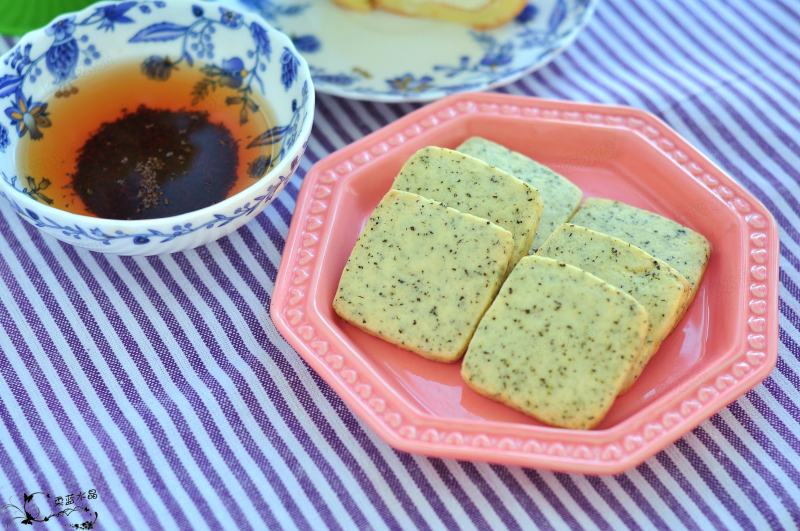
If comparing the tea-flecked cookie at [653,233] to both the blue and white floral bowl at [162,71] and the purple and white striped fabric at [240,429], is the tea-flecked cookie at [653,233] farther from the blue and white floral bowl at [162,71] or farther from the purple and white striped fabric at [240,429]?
the blue and white floral bowl at [162,71]

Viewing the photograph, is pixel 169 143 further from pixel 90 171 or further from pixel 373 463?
pixel 373 463

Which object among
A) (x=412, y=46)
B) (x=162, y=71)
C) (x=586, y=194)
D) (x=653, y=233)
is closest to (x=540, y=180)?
(x=586, y=194)

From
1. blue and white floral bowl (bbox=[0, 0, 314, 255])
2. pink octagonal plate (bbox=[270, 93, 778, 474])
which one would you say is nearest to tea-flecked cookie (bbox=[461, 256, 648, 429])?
pink octagonal plate (bbox=[270, 93, 778, 474])

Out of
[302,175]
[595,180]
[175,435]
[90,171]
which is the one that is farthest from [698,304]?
[90,171]

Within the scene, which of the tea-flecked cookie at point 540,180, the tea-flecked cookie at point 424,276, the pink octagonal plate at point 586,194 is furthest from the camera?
the tea-flecked cookie at point 540,180

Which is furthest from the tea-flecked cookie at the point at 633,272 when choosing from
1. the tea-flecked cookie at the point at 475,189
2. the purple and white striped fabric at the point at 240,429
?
the purple and white striped fabric at the point at 240,429

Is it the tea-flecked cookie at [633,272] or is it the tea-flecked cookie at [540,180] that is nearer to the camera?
the tea-flecked cookie at [633,272]
